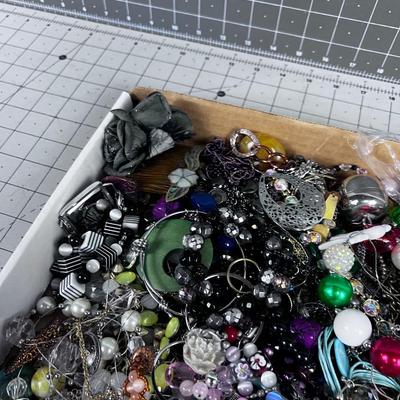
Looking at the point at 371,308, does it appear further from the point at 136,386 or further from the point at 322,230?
the point at 136,386

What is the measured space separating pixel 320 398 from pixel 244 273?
1.02 ft

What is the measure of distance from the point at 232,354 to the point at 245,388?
7 centimetres

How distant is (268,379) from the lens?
0.91 meters

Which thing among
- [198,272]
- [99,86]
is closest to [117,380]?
[198,272]

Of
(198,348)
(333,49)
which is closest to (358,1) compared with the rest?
(333,49)

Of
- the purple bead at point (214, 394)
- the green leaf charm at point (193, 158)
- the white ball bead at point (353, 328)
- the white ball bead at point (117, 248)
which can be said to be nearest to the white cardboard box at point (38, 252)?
the white ball bead at point (117, 248)

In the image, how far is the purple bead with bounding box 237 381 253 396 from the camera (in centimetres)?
92

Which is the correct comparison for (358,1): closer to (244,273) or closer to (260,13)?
(260,13)

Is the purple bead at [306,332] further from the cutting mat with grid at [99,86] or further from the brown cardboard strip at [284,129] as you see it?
the cutting mat with grid at [99,86]

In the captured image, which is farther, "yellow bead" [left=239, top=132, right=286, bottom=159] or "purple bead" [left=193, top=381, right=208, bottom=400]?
"yellow bead" [left=239, top=132, right=286, bottom=159]

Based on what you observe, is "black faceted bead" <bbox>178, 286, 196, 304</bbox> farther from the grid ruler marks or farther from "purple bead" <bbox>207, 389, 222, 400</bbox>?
the grid ruler marks

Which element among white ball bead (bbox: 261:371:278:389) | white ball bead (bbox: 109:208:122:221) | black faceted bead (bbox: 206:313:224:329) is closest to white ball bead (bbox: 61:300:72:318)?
white ball bead (bbox: 109:208:122:221)

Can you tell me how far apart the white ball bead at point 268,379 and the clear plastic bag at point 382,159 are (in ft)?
1.99

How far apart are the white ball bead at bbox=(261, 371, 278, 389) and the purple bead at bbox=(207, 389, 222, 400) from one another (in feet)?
0.30
